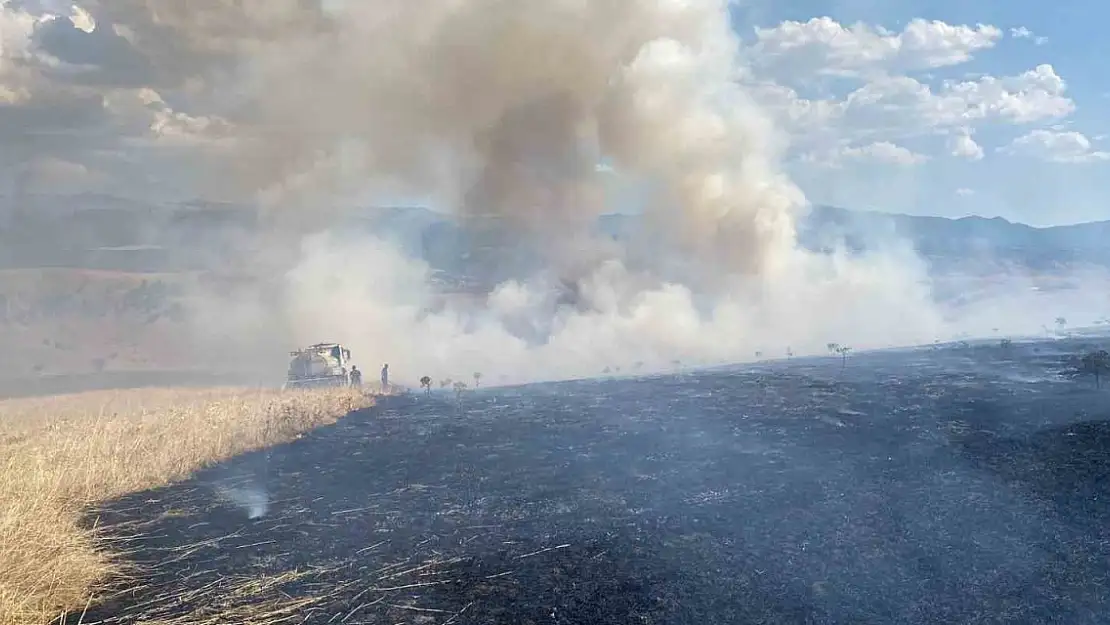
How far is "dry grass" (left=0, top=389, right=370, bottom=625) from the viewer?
1039 cm

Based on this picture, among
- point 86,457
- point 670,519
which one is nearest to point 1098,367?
point 670,519

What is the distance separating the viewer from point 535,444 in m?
20.5

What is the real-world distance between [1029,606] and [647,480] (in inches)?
293

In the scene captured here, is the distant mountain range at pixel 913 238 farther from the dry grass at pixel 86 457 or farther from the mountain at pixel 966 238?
the dry grass at pixel 86 457

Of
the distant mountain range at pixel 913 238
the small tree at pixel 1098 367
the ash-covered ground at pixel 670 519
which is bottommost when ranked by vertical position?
the ash-covered ground at pixel 670 519

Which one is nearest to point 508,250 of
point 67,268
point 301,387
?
point 301,387

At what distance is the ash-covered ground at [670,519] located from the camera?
1012cm

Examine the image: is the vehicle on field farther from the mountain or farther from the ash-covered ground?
the mountain

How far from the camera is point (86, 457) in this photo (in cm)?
1686

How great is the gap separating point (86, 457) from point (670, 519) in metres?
11.5

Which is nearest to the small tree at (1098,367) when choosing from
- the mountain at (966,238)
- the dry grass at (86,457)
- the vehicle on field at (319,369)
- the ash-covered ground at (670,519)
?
the ash-covered ground at (670,519)

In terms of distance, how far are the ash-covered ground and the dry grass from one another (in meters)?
0.66

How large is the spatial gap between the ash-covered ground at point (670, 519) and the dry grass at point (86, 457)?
658 mm

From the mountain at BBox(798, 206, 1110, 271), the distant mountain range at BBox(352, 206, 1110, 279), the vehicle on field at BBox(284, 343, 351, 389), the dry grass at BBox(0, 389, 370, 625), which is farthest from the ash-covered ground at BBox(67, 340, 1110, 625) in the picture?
the mountain at BBox(798, 206, 1110, 271)
